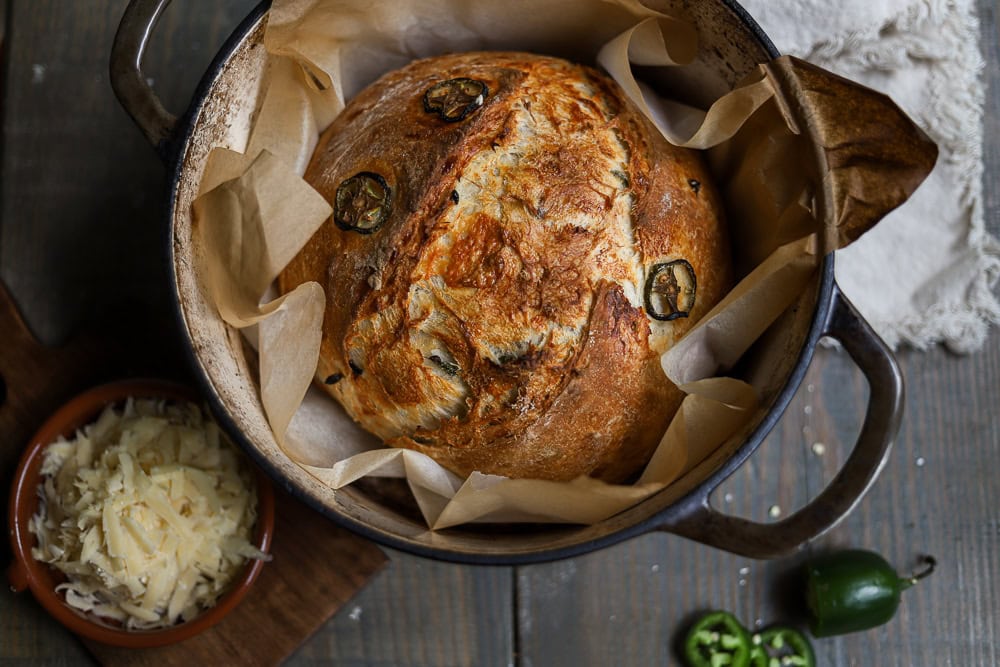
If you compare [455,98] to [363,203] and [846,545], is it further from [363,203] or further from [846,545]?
[846,545]

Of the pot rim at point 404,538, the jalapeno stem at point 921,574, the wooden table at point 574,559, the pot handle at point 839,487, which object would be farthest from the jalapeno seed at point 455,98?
the jalapeno stem at point 921,574

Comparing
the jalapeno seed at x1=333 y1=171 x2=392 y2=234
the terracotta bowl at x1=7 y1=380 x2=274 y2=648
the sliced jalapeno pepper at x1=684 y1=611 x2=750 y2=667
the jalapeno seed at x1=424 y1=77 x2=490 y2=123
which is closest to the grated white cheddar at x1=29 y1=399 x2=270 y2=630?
the terracotta bowl at x1=7 y1=380 x2=274 y2=648

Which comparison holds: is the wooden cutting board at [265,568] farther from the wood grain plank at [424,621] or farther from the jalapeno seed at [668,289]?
the jalapeno seed at [668,289]

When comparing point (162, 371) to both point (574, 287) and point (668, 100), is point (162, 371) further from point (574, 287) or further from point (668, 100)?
point (668, 100)

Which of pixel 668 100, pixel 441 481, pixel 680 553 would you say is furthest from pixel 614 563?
pixel 668 100

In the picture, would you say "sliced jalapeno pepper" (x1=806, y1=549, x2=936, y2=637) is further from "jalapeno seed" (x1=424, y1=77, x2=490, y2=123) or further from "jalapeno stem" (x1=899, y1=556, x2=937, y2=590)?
"jalapeno seed" (x1=424, y1=77, x2=490, y2=123)
